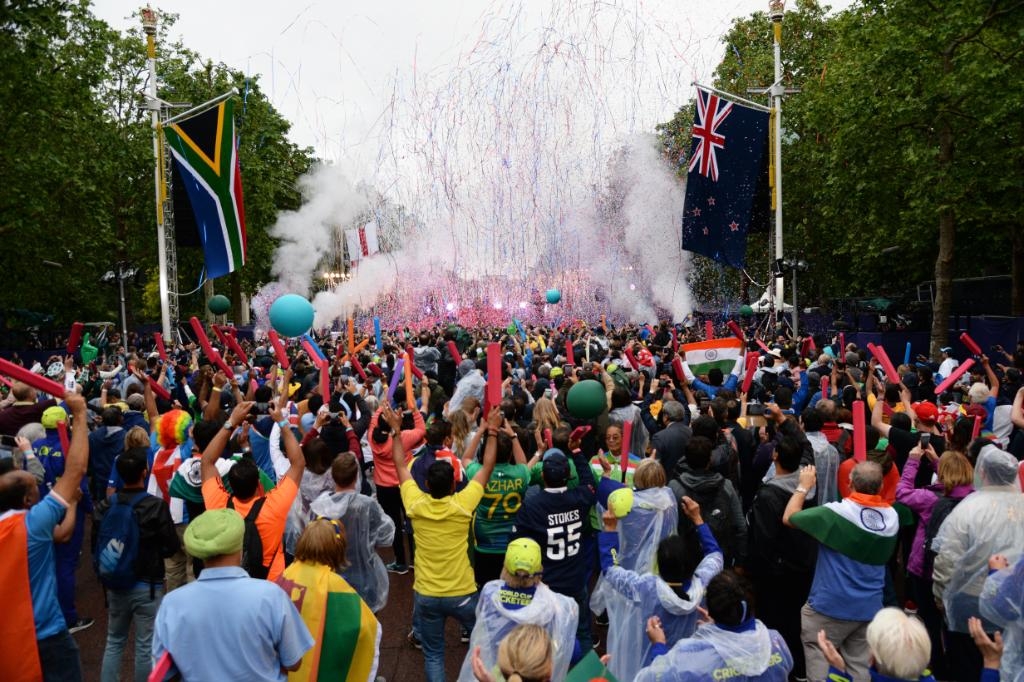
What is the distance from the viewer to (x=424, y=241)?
40625mm

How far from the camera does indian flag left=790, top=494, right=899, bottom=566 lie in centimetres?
455

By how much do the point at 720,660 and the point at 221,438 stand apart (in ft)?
10.4

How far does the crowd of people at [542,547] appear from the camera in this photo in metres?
3.37

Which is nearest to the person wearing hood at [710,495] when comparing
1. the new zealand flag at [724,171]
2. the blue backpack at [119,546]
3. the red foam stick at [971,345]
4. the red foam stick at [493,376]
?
the red foam stick at [493,376]

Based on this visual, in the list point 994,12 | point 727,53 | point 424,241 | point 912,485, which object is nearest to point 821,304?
point 727,53

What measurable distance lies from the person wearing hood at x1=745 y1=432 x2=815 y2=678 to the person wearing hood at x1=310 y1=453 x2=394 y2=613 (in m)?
2.51

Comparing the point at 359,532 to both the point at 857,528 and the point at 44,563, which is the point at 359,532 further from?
the point at 857,528

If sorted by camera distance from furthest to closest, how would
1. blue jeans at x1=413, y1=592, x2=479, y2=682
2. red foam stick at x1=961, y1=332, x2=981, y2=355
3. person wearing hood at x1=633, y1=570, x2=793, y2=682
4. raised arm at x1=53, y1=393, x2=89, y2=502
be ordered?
red foam stick at x1=961, y1=332, x2=981, y2=355 < blue jeans at x1=413, y1=592, x2=479, y2=682 < raised arm at x1=53, y1=393, x2=89, y2=502 < person wearing hood at x1=633, y1=570, x2=793, y2=682

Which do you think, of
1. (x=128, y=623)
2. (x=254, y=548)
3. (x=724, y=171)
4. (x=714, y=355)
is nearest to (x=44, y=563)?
(x=254, y=548)

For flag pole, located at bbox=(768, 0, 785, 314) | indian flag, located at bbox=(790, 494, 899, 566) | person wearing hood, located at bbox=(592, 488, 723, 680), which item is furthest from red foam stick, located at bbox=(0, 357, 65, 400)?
flag pole, located at bbox=(768, 0, 785, 314)

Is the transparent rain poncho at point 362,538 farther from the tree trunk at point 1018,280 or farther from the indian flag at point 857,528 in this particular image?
the tree trunk at point 1018,280

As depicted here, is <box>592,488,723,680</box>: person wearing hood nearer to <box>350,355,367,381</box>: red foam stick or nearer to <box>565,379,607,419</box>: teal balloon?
<box>565,379,607,419</box>: teal balloon

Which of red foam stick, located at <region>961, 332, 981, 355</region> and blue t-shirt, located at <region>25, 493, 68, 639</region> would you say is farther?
red foam stick, located at <region>961, 332, 981, 355</region>

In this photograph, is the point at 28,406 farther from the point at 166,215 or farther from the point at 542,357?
the point at 166,215
